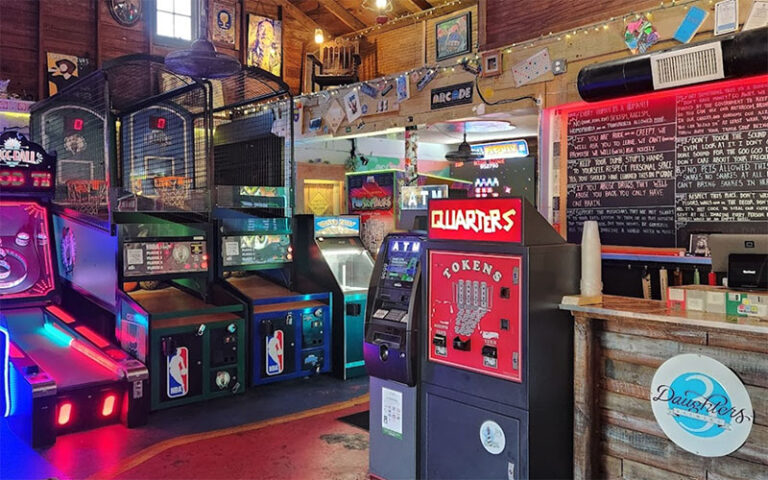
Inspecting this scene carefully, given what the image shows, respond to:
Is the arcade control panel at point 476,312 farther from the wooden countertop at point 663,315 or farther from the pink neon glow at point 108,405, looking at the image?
the pink neon glow at point 108,405

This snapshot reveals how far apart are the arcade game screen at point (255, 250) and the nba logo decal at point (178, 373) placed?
1.12 metres

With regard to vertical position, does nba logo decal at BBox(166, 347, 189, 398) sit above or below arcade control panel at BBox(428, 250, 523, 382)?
below

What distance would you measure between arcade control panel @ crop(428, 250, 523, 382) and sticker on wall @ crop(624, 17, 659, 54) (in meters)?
2.81

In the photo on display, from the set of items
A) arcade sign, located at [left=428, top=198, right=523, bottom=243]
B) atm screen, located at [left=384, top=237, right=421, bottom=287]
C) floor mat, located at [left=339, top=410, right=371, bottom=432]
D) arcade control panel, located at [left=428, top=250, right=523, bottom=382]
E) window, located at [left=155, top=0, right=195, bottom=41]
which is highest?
window, located at [left=155, top=0, right=195, bottom=41]

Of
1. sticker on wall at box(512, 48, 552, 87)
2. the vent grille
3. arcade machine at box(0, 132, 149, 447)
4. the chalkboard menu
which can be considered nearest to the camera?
the vent grille

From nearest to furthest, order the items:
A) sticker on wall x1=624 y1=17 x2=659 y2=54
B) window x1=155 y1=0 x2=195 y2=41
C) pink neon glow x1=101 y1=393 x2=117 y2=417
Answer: pink neon glow x1=101 y1=393 x2=117 y2=417, sticker on wall x1=624 y1=17 x2=659 y2=54, window x1=155 y1=0 x2=195 y2=41

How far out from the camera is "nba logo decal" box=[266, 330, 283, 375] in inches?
239

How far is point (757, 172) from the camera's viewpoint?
4.70m

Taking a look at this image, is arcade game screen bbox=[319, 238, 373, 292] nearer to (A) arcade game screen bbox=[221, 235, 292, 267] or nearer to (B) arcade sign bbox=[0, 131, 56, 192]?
(A) arcade game screen bbox=[221, 235, 292, 267]

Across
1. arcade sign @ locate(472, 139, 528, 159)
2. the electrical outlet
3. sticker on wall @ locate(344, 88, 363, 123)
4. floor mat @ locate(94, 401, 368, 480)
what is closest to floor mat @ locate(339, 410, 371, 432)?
floor mat @ locate(94, 401, 368, 480)

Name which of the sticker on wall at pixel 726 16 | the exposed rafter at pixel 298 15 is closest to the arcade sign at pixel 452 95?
the sticker on wall at pixel 726 16

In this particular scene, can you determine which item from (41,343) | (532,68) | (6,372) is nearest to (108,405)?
(6,372)

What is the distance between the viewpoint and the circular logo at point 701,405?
2760 mm

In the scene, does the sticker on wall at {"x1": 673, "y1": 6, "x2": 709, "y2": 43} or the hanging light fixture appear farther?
the sticker on wall at {"x1": 673, "y1": 6, "x2": 709, "y2": 43}
